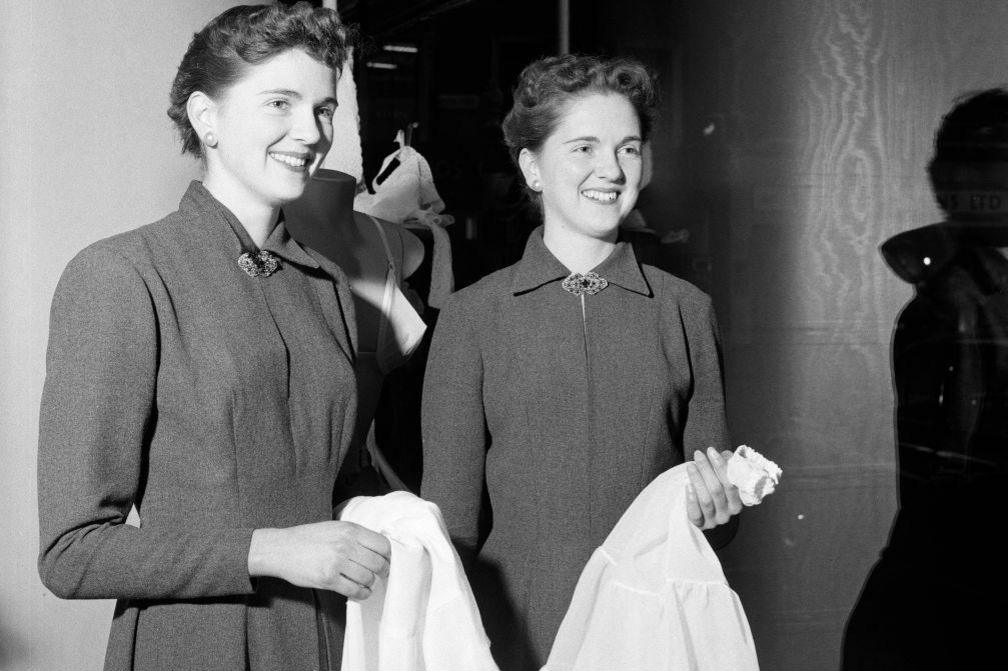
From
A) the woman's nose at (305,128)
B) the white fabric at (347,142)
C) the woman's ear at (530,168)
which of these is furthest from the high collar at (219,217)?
the white fabric at (347,142)

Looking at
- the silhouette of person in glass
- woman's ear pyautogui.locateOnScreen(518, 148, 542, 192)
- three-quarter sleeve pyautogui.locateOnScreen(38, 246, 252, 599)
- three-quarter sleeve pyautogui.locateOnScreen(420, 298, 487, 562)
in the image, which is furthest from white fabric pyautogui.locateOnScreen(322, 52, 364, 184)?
the silhouette of person in glass

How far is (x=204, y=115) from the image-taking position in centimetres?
145

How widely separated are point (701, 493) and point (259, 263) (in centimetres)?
69

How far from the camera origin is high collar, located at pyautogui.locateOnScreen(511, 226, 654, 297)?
1771mm

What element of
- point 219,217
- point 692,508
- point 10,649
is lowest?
point 10,649

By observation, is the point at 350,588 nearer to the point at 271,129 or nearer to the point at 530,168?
the point at 271,129

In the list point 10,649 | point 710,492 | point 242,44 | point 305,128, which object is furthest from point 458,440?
point 10,649

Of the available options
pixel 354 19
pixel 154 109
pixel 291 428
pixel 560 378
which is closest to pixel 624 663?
pixel 560 378

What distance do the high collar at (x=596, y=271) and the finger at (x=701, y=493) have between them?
1.21 ft

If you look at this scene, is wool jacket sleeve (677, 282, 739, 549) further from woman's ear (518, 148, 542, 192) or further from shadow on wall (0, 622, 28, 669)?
shadow on wall (0, 622, 28, 669)

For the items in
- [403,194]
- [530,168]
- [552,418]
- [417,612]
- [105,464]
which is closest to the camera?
[105,464]

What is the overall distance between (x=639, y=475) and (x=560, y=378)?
0.20 m

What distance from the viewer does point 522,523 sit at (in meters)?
1.71

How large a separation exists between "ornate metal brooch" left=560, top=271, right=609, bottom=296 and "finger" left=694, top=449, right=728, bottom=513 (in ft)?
1.24
